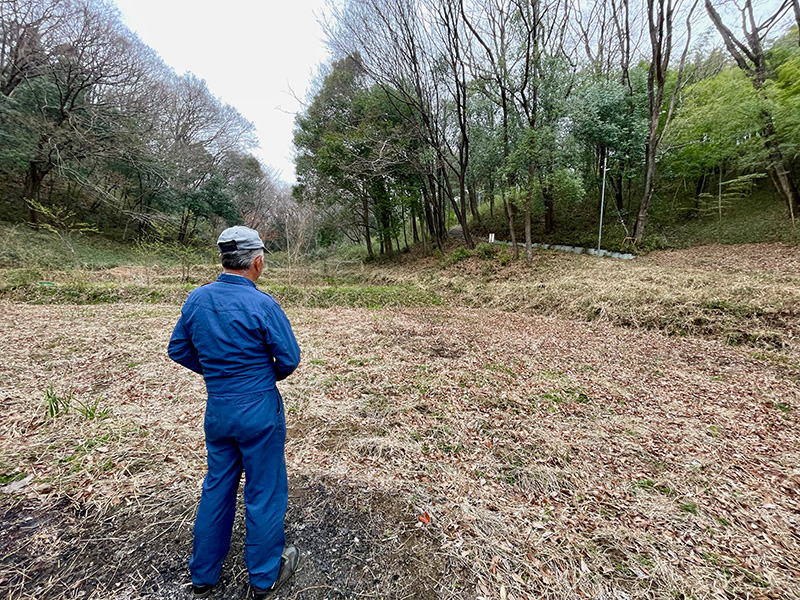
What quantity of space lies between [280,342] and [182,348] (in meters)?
0.44

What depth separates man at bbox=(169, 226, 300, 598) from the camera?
3.97 ft

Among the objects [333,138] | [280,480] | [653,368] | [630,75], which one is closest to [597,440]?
[653,368]

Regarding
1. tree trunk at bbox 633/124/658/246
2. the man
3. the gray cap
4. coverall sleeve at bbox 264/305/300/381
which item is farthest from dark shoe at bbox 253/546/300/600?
tree trunk at bbox 633/124/658/246

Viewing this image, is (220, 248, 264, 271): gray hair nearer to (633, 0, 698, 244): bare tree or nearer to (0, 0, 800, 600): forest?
(0, 0, 800, 600): forest

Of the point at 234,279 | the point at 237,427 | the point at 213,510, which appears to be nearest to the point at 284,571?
the point at 213,510

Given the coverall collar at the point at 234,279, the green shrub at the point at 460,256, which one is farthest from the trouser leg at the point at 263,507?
the green shrub at the point at 460,256

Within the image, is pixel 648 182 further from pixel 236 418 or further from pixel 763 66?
pixel 236 418

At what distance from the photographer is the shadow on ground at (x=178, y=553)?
1.30 metres

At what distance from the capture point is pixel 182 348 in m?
1.31

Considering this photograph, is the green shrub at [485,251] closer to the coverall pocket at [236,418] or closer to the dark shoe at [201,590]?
the coverall pocket at [236,418]

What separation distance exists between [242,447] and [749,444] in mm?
3574

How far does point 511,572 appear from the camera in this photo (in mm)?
1403

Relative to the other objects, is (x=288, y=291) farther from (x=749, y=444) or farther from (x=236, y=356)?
(x=749, y=444)

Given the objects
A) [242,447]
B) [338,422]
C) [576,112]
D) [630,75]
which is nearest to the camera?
[242,447]
